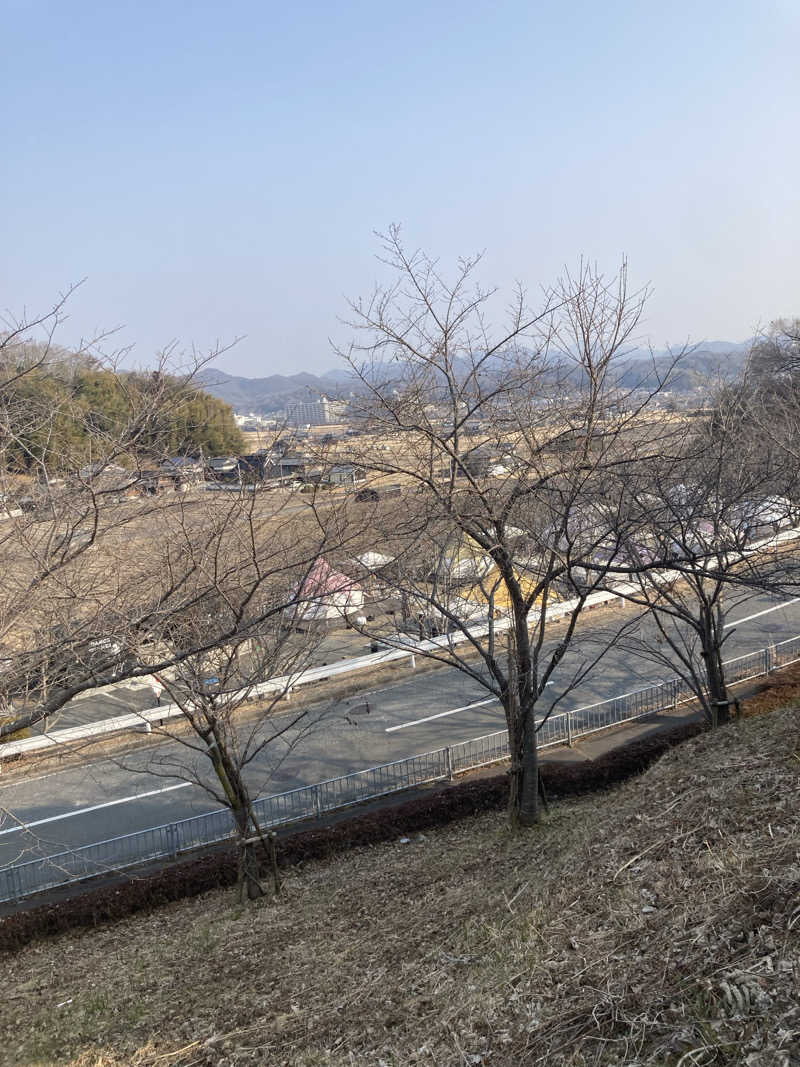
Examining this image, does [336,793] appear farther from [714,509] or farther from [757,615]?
[757,615]

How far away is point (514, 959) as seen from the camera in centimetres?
414

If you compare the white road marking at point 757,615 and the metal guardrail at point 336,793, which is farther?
the white road marking at point 757,615

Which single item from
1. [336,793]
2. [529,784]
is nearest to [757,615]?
[336,793]

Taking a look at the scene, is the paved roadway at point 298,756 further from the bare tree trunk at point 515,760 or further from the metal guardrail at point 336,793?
the bare tree trunk at point 515,760

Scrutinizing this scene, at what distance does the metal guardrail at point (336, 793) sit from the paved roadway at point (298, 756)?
1.34ft

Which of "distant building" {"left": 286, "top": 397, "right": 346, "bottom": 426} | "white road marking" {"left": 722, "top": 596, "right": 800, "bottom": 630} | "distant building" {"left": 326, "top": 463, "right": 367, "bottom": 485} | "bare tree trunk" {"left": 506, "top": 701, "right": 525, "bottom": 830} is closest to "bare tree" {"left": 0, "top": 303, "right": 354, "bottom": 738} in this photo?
"distant building" {"left": 326, "top": 463, "right": 367, "bottom": 485}


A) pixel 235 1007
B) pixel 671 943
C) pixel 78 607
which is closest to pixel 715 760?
pixel 671 943

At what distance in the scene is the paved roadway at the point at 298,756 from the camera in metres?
10.7

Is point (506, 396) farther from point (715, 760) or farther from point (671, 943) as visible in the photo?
point (671, 943)

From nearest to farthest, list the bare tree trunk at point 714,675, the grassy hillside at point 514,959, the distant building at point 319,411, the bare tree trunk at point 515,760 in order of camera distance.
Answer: the grassy hillside at point 514,959, the distant building at point 319,411, the bare tree trunk at point 515,760, the bare tree trunk at point 714,675

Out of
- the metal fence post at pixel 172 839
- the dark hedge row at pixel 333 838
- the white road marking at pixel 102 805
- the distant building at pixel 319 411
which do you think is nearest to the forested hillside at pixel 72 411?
the distant building at pixel 319 411

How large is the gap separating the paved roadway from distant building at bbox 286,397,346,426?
4084 mm

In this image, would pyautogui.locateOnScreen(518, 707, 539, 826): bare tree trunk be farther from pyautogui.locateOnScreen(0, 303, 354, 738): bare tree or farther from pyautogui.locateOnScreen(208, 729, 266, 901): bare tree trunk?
pyautogui.locateOnScreen(0, 303, 354, 738): bare tree

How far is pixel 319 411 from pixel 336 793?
5.97 meters
